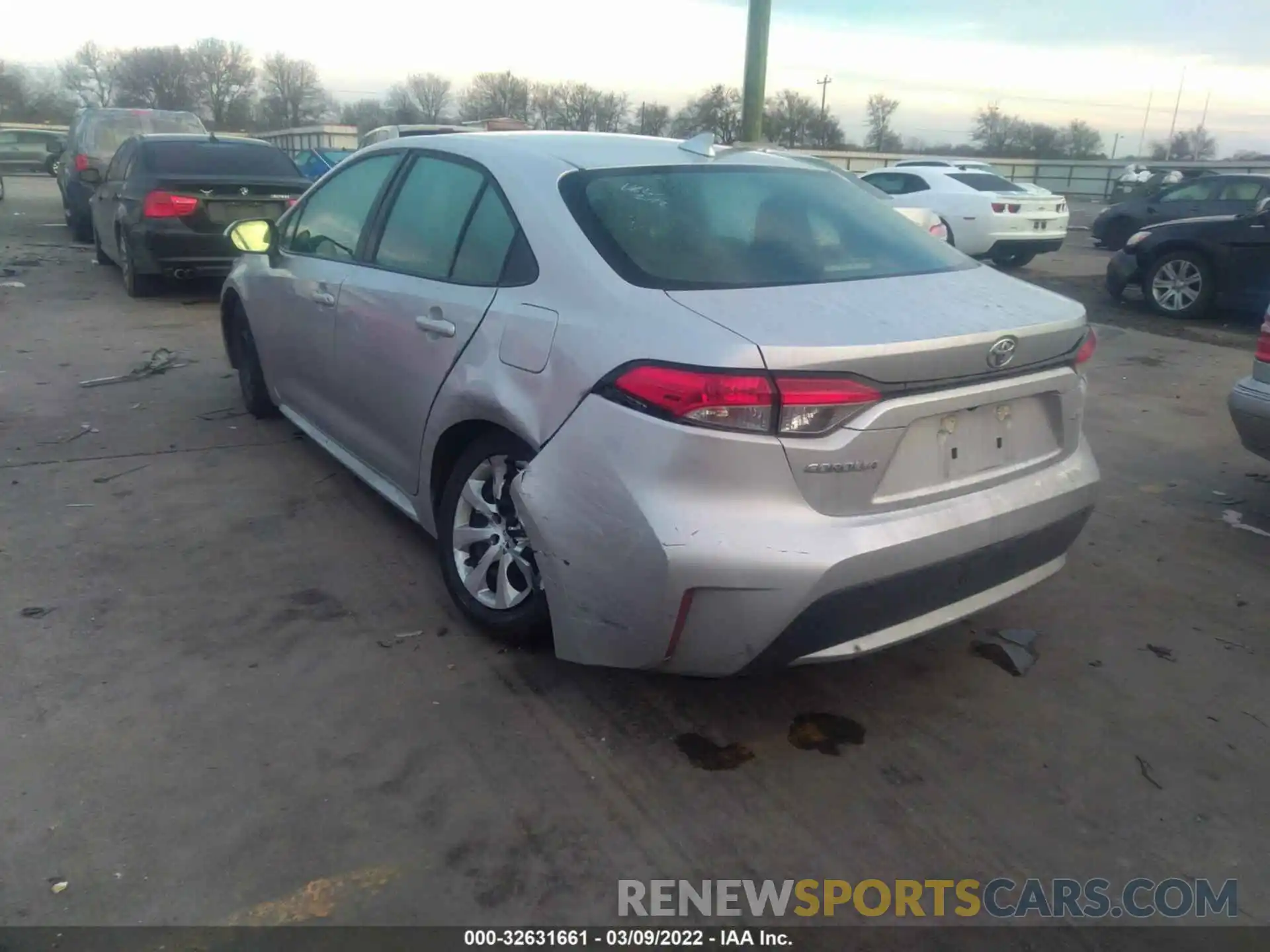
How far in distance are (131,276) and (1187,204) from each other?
48.6 feet

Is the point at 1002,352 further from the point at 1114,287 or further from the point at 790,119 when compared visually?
the point at 790,119

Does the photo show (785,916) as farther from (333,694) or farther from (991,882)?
(333,694)

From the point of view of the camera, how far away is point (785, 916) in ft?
7.57

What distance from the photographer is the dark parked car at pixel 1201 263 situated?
9.88 metres

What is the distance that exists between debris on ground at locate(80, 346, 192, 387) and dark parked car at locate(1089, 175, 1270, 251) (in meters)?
13.5

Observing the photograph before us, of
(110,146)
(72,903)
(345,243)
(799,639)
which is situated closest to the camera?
(72,903)

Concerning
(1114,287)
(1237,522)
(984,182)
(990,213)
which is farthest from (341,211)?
(984,182)

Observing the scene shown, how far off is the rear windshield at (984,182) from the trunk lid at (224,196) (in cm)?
985

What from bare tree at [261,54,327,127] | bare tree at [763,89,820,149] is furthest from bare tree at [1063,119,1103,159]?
bare tree at [261,54,327,127]

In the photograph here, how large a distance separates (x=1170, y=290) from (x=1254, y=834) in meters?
9.61

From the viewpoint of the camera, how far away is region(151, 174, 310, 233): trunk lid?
9.07 m

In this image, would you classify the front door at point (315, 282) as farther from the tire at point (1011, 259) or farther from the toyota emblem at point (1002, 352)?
the tire at point (1011, 259)

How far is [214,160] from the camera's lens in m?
9.72

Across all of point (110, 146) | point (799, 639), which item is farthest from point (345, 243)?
point (110, 146)
